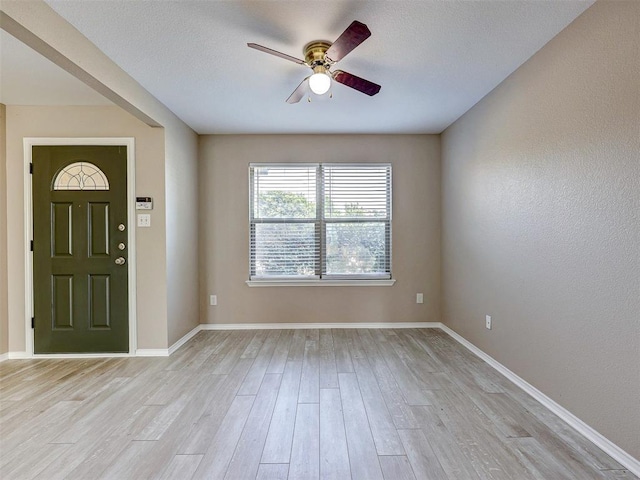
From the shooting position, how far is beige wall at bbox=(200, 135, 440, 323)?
3979 mm

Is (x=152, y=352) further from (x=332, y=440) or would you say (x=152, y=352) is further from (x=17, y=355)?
(x=332, y=440)

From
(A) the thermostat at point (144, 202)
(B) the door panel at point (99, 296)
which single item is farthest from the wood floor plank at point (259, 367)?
(A) the thermostat at point (144, 202)

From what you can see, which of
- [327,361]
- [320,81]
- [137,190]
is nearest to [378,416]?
[327,361]

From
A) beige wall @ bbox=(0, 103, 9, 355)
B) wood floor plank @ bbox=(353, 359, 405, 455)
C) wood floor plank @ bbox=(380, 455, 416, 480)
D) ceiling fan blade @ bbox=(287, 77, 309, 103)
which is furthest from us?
beige wall @ bbox=(0, 103, 9, 355)

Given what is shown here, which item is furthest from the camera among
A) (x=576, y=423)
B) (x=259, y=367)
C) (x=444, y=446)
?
(x=259, y=367)

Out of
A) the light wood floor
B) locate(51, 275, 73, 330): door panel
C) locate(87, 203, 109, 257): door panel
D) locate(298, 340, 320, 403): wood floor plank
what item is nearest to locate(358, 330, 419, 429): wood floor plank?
the light wood floor

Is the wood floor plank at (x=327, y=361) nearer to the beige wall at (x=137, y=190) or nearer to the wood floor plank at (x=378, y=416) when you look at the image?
the wood floor plank at (x=378, y=416)

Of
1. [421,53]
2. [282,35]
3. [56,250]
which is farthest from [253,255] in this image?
[421,53]

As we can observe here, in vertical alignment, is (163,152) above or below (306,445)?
above

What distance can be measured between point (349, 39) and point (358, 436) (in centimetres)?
236

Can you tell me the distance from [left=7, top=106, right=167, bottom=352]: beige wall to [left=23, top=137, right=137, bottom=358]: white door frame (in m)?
0.05

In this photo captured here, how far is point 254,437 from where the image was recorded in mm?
1834

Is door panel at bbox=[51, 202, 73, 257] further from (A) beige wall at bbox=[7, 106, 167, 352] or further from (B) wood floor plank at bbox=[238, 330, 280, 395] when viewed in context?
(B) wood floor plank at bbox=[238, 330, 280, 395]

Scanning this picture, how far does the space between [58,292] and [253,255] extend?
2.04m
